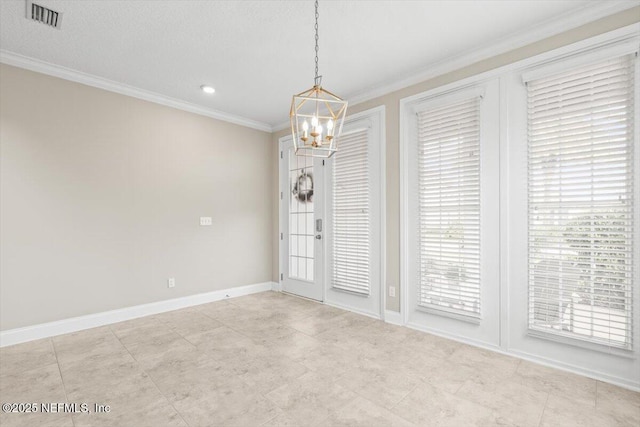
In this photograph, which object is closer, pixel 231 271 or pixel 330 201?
pixel 330 201

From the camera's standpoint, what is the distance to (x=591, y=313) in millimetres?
2297

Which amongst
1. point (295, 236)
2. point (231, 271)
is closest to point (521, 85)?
point (295, 236)

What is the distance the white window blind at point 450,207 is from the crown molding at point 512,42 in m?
0.39

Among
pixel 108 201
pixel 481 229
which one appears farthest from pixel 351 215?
pixel 108 201

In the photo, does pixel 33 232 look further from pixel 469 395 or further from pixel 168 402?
pixel 469 395

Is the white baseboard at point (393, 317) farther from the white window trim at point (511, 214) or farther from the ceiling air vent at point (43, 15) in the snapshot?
the ceiling air vent at point (43, 15)

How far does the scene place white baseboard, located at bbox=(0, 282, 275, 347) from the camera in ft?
9.75

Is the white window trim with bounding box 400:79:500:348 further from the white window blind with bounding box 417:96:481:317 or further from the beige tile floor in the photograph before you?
the beige tile floor

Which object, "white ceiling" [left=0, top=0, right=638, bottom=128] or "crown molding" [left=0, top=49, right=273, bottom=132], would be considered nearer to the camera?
"white ceiling" [left=0, top=0, right=638, bottom=128]

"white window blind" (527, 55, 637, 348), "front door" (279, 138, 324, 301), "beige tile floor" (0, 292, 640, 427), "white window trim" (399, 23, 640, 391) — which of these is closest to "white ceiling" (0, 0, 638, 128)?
"white window trim" (399, 23, 640, 391)

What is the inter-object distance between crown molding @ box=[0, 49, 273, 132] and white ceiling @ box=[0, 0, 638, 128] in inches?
3.4

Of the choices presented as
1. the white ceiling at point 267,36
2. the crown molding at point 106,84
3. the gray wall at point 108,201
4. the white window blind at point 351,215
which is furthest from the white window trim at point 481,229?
the crown molding at point 106,84

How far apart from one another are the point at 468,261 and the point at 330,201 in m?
1.95

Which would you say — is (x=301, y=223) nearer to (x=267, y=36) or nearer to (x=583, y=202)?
(x=267, y=36)
